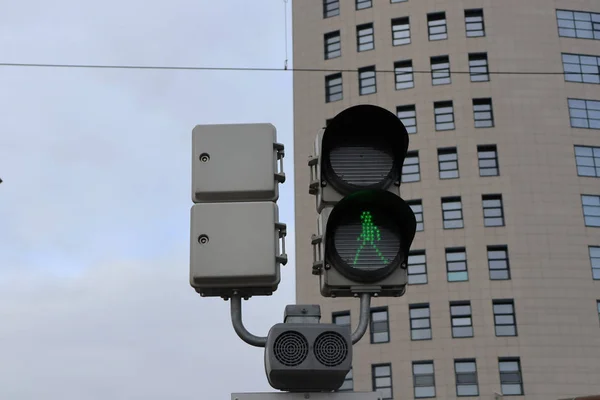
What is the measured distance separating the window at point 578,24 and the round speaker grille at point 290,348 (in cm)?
4898

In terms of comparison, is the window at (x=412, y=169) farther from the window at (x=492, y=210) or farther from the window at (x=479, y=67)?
the window at (x=479, y=67)

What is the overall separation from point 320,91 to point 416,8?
257 inches

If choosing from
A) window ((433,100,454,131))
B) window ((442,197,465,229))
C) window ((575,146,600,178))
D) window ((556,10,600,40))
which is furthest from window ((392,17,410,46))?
window ((575,146,600,178))

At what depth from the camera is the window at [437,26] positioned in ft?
162

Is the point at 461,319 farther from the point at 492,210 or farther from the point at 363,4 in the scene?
the point at 363,4

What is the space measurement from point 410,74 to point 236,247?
46.5 meters

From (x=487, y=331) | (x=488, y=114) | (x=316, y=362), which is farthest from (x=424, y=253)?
(x=316, y=362)

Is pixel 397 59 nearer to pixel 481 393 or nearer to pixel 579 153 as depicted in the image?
pixel 579 153

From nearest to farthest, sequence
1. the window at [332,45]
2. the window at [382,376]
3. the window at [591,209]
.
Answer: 1. the window at [382,376]
2. the window at [591,209]
3. the window at [332,45]

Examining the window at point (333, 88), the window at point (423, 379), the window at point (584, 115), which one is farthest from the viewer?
the window at point (333, 88)

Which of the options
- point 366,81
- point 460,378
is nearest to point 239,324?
point 460,378

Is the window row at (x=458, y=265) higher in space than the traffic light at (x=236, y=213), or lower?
higher

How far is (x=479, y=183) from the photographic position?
4672 cm

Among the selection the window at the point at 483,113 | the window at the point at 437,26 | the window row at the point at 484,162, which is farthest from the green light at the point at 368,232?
the window at the point at 437,26
